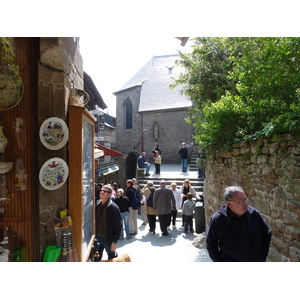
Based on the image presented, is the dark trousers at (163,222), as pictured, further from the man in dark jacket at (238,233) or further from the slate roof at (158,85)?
the slate roof at (158,85)

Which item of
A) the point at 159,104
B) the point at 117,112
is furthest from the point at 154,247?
the point at 117,112

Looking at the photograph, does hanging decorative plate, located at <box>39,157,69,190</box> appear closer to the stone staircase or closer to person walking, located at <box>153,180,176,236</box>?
person walking, located at <box>153,180,176,236</box>

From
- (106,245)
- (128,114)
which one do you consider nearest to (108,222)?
(106,245)

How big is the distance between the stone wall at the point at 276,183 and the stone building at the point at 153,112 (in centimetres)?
1371

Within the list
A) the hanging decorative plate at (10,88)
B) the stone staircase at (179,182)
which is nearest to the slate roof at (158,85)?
the stone staircase at (179,182)

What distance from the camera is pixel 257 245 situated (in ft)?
7.17

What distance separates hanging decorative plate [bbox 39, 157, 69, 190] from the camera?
8.02 feet

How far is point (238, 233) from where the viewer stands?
2162mm

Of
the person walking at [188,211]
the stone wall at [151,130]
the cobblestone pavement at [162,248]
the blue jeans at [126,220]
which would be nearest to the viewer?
the cobblestone pavement at [162,248]

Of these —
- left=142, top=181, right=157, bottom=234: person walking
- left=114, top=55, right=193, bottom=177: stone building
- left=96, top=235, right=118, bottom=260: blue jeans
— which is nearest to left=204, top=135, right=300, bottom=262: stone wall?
left=96, top=235, right=118, bottom=260: blue jeans

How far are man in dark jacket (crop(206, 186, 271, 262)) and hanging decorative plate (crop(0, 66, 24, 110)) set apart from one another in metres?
2.13

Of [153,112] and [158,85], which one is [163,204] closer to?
[153,112]

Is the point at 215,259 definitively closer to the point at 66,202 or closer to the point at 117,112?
the point at 66,202

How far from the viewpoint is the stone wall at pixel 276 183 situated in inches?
110
